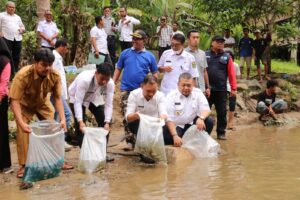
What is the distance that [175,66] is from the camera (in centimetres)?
739

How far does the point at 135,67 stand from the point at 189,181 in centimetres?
211

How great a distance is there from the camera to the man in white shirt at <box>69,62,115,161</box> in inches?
231

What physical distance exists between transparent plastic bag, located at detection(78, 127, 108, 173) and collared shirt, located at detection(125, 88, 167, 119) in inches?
26.4

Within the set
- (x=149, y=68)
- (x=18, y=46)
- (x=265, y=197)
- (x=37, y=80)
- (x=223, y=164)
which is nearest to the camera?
(x=265, y=197)

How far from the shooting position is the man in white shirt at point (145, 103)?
20.5 feet

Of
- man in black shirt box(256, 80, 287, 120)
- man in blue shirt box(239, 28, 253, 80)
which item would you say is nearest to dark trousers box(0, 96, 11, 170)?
man in black shirt box(256, 80, 287, 120)

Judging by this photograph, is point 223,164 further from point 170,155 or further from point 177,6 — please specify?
point 177,6

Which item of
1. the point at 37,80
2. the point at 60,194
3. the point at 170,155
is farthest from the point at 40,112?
the point at 170,155

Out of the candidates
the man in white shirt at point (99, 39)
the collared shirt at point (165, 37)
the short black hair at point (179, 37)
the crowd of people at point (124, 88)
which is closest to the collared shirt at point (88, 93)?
the crowd of people at point (124, 88)

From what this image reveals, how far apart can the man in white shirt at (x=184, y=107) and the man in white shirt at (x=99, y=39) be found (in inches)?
149

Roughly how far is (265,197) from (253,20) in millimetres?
10599

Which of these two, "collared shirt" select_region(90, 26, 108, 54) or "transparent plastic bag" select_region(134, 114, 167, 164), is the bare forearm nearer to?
"transparent plastic bag" select_region(134, 114, 167, 164)

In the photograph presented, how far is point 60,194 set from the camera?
4930mm

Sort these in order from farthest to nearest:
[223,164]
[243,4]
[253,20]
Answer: [253,20] → [243,4] → [223,164]
